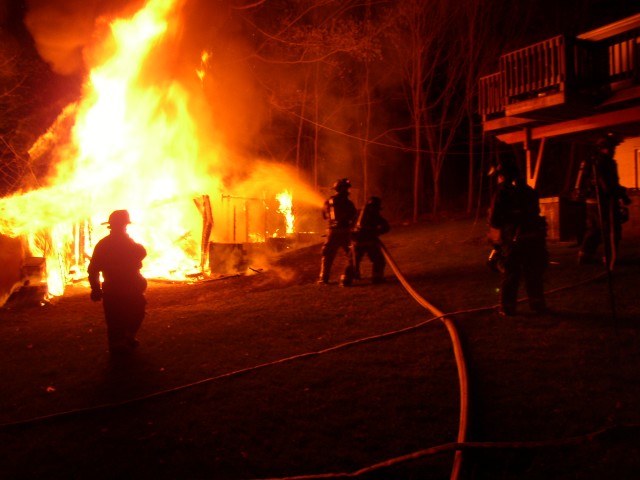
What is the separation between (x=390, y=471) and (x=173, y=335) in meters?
4.38

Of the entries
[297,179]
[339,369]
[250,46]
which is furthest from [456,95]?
[339,369]

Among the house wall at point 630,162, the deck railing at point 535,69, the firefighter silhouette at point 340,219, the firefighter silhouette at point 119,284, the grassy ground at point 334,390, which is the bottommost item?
the grassy ground at point 334,390

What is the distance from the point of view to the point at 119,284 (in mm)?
6438

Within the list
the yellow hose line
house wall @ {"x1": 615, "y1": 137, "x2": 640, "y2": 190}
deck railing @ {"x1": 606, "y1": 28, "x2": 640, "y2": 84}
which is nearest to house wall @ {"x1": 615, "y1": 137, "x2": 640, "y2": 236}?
house wall @ {"x1": 615, "y1": 137, "x2": 640, "y2": 190}

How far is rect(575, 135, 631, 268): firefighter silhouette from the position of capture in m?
7.46

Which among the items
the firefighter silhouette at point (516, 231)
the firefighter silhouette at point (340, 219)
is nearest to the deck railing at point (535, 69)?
the firefighter silhouette at point (340, 219)

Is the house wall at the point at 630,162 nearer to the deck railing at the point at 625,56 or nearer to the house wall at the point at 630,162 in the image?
the house wall at the point at 630,162

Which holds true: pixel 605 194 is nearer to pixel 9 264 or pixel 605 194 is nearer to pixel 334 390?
pixel 334 390

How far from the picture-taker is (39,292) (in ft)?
32.8

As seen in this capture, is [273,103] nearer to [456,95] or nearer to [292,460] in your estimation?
[456,95]

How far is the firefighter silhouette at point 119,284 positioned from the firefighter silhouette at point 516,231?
4478mm

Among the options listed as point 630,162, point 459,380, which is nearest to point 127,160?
point 459,380

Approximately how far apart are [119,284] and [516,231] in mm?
4883

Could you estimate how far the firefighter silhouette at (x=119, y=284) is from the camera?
20.6 ft
